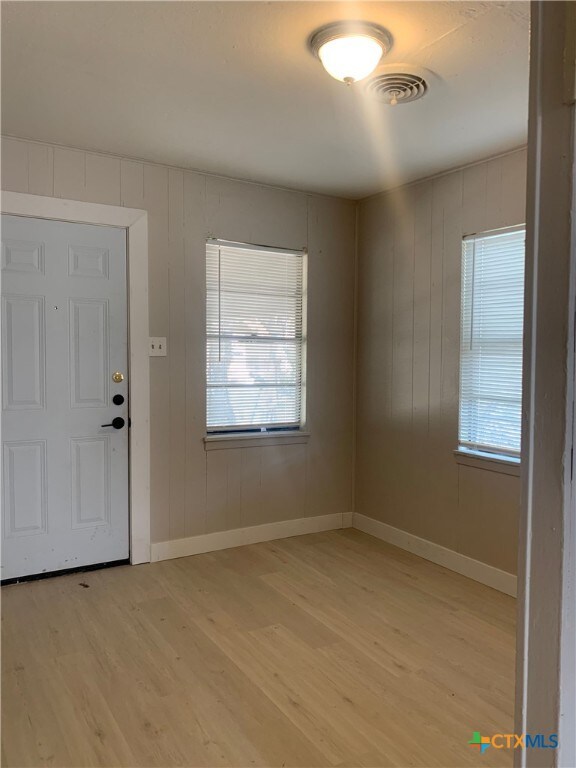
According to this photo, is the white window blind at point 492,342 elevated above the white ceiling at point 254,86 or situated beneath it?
situated beneath

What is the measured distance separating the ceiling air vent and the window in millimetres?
1590

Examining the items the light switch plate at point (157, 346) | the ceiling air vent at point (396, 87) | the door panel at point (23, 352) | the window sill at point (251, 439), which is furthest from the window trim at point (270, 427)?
the ceiling air vent at point (396, 87)

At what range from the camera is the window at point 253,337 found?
3811 millimetres

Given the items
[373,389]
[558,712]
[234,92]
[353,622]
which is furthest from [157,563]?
[558,712]

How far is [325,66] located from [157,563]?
2.90m

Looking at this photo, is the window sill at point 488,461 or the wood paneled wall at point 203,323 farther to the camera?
the wood paneled wall at point 203,323

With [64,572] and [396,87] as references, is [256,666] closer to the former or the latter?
[64,572]

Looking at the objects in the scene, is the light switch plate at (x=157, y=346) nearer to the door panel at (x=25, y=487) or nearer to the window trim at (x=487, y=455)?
the door panel at (x=25, y=487)

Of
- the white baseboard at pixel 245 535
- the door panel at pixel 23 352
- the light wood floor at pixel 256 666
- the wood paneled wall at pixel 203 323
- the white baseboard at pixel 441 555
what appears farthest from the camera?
the white baseboard at pixel 245 535

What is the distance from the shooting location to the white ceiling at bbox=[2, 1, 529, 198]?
1939 millimetres

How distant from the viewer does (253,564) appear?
11.8 feet

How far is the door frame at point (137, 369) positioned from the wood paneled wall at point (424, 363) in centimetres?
165

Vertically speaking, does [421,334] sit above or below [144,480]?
above

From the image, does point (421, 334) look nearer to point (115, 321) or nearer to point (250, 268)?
point (250, 268)
